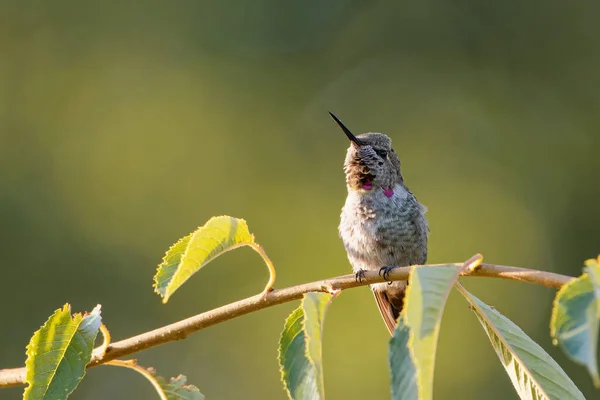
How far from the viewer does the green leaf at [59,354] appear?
1.85 meters

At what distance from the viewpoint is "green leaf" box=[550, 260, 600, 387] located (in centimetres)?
116

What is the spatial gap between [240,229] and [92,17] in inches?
416

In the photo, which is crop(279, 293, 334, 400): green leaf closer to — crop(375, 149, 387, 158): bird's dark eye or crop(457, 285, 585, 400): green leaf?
crop(457, 285, 585, 400): green leaf

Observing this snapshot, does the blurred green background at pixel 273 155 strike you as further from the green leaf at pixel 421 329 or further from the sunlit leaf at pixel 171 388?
the green leaf at pixel 421 329

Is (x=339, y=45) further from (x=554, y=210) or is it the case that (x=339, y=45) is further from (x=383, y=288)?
(x=383, y=288)

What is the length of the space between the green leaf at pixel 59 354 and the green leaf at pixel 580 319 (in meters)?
1.05

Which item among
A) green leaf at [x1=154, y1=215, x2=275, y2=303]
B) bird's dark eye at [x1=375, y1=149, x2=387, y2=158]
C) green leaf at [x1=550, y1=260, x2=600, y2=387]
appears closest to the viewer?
green leaf at [x1=550, y1=260, x2=600, y2=387]

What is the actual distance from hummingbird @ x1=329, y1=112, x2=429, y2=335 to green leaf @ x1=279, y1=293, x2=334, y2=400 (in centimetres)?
249

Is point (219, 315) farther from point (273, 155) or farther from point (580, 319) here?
point (273, 155)

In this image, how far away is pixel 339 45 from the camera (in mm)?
12789

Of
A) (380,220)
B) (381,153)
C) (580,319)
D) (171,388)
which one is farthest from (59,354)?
(381,153)

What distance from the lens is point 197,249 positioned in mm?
1819

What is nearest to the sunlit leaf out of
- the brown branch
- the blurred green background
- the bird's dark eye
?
the brown branch

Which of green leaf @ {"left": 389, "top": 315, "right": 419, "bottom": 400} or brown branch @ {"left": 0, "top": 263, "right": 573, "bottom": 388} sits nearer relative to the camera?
green leaf @ {"left": 389, "top": 315, "right": 419, "bottom": 400}
